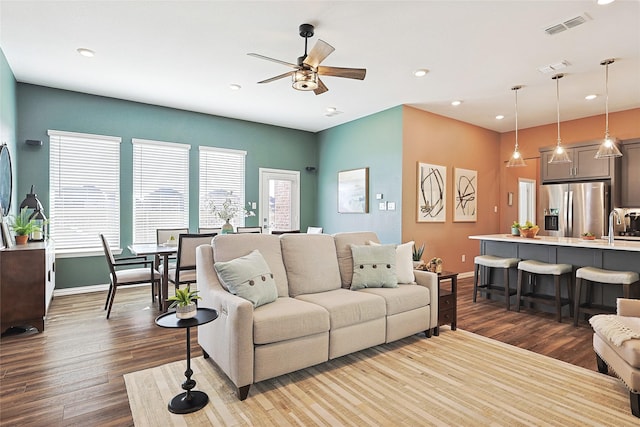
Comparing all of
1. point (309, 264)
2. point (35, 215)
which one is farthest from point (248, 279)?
point (35, 215)

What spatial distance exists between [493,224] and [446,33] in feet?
16.7

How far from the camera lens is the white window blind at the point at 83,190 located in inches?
196

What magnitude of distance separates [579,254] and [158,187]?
20.2 ft

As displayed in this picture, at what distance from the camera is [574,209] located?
227 inches

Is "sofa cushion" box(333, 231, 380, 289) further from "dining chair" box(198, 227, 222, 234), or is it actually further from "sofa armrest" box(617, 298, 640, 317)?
"dining chair" box(198, 227, 222, 234)

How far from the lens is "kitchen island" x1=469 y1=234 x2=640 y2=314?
3682 millimetres

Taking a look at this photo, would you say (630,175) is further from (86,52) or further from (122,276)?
(86,52)

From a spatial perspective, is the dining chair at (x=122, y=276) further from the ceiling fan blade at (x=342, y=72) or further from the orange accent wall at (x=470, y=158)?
the orange accent wall at (x=470, y=158)

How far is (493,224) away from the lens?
727 cm

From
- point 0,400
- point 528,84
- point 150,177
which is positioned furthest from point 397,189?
point 0,400

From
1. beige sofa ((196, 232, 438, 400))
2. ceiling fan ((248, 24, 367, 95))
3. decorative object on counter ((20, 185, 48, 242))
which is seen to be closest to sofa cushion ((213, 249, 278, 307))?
beige sofa ((196, 232, 438, 400))

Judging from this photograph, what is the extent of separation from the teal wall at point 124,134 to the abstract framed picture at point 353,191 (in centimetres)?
125

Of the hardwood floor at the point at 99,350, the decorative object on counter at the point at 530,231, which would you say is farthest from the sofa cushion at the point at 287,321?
the decorative object on counter at the point at 530,231

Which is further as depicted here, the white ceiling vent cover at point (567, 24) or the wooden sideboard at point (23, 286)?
the wooden sideboard at point (23, 286)
